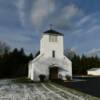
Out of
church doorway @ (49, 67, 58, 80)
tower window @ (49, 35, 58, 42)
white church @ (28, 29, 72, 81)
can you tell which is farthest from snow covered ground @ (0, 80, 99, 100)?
tower window @ (49, 35, 58, 42)

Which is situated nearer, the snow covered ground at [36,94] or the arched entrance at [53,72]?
the snow covered ground at [36,94]

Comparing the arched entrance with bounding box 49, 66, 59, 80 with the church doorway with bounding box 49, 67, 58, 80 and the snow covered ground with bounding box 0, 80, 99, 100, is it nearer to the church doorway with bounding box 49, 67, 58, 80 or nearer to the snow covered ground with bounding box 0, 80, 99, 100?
the church doorway with bounding box 49, 67, 58, 80

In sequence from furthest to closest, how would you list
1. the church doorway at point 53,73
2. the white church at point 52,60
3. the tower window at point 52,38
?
the tower window at point 52,38
the church doorway at point 53,73
the white church at point 52,60

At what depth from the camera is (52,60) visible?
3422 cm

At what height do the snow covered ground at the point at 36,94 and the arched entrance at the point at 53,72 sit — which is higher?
the arched entrance at the point at 53,72

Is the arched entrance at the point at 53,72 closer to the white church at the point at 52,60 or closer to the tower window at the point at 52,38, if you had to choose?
the white church at the point at 52,60

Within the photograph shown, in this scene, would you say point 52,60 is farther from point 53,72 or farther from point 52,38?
point 52,38

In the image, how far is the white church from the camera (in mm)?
33628

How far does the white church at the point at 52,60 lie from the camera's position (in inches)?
→ 1324

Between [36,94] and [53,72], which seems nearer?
[36,94]

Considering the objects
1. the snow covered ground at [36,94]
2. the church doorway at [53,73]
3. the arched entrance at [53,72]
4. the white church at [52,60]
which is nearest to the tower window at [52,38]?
the white church at [52,60]

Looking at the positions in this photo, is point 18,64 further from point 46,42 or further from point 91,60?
point 91,60

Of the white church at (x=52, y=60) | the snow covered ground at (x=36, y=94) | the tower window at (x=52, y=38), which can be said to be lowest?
the snow covered ground at (x=36, y=94)

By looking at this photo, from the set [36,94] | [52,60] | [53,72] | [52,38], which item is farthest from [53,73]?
[36,94]
